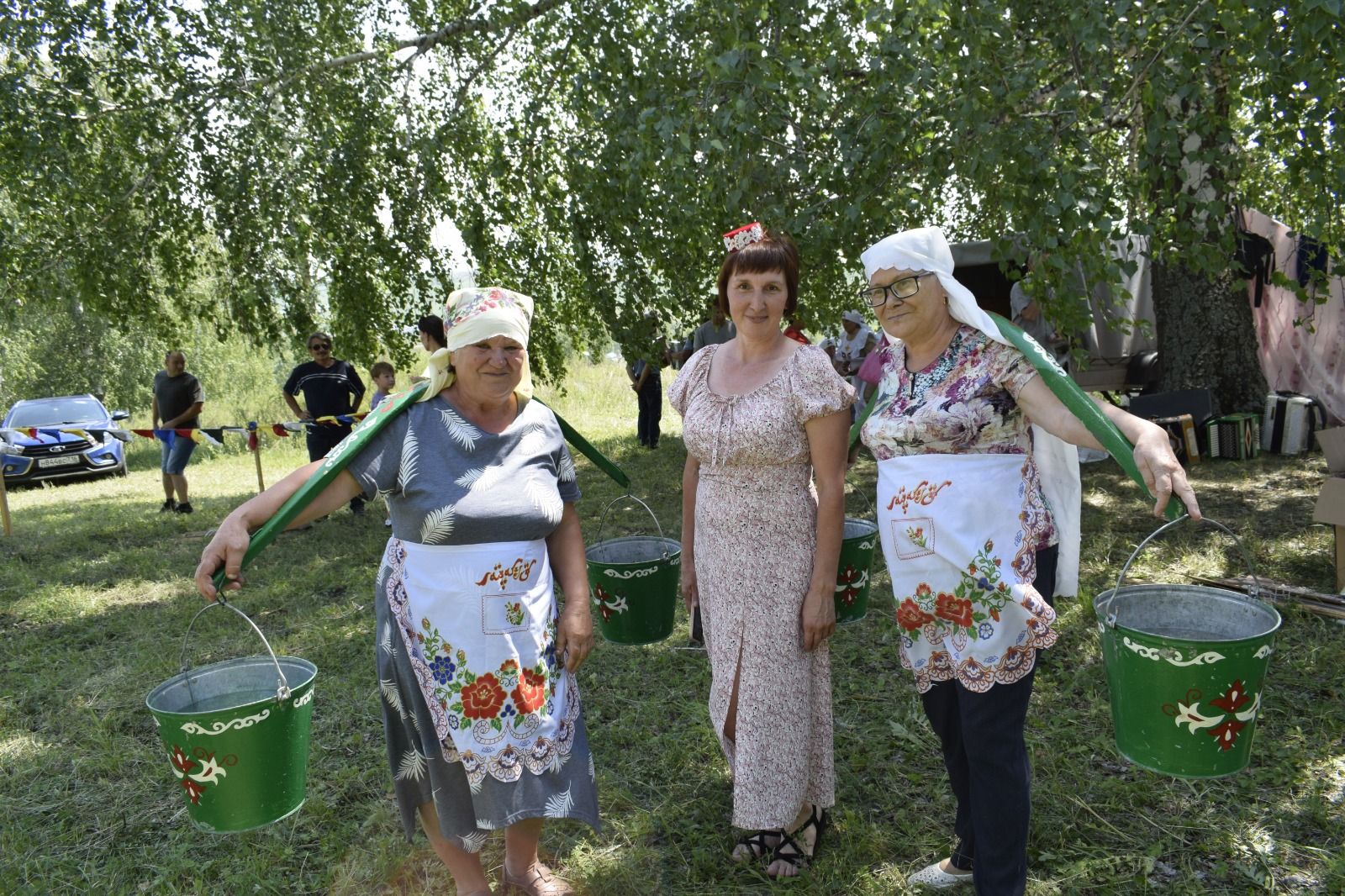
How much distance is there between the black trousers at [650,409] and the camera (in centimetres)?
1085

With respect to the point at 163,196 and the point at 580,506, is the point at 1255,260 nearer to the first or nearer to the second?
the point at 580,506

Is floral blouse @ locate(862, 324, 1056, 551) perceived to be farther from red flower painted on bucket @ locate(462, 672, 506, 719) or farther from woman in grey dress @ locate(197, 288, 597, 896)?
red flower painted on bucket @ locate(462, 672, 506, 719)

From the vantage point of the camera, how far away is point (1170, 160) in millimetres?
3715

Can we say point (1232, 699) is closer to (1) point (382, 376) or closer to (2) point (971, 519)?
(2) point (971, 519)

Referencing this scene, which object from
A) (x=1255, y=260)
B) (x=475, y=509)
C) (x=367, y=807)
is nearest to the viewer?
(x=475, y=509)

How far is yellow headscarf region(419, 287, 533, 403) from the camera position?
223 centimetres

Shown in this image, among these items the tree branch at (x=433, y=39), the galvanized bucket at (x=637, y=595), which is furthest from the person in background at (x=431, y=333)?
the galvanized bucket at (x=637, y=595)

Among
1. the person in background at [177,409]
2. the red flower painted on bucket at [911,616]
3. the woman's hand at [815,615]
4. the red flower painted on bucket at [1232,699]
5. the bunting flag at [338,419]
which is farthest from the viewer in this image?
the person in background at [177,409]

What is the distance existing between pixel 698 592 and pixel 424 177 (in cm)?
593

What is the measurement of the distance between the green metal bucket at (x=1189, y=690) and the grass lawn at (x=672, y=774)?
841mm

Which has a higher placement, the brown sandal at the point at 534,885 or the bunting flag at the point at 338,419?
the bunting flag at the point at 338,419

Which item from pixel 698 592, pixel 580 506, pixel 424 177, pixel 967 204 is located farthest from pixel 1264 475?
pixel 424 177

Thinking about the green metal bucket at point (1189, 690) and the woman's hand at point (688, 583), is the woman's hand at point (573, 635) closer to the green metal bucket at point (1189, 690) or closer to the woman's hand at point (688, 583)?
the woman's hand at point (688, 583)

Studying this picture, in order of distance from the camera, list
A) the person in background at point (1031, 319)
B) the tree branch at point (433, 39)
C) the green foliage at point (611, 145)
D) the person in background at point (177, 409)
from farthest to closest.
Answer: the person in background at point (177, 409) → the person in background at point (1031, 319) → the tree branch at point (433, 39) → the green foliage at point (611, 145)
